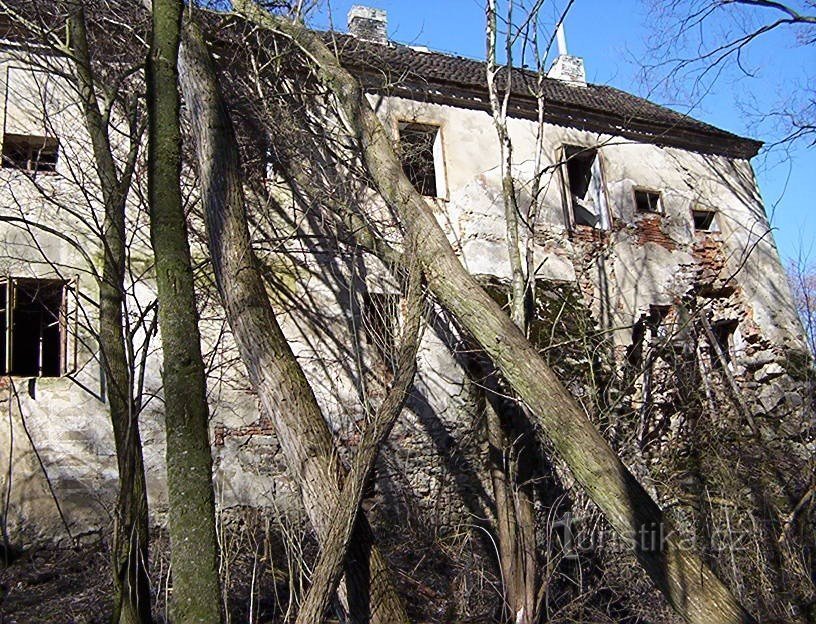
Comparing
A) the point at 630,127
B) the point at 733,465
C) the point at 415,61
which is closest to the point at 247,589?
the point at 733,465

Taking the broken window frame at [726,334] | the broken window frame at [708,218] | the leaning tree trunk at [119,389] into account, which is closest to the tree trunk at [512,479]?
the leaning tree trunk at [119,389]

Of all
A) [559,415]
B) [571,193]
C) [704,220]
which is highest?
[571,193]

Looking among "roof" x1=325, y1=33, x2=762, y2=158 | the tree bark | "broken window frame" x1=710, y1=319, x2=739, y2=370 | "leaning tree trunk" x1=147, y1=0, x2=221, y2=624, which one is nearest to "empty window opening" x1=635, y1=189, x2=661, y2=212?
"roof" x1=325, y1=33, x2=762, y2=158

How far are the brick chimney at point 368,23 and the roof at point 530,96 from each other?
1.35ft

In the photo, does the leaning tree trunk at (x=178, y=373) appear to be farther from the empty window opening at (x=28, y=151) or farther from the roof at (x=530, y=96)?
the roof at (x=530, y=96)

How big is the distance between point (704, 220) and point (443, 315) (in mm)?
5808

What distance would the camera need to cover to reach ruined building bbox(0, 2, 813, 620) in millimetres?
8320

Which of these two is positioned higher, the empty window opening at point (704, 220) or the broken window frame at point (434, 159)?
the broken window frame at point (434, 159)

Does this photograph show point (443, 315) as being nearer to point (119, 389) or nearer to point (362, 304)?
point (362, 304)

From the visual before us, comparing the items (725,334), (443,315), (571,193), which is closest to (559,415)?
(443,315)

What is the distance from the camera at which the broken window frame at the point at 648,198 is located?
1255 cm

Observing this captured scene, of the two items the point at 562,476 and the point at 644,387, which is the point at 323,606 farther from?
the point at 644,387

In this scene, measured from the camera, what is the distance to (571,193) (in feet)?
41.7

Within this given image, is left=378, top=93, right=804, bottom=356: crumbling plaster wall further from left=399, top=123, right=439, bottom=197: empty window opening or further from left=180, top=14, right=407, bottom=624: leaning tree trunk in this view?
left=180, top=14, right=407, bottom=624: leaning tree trunk
